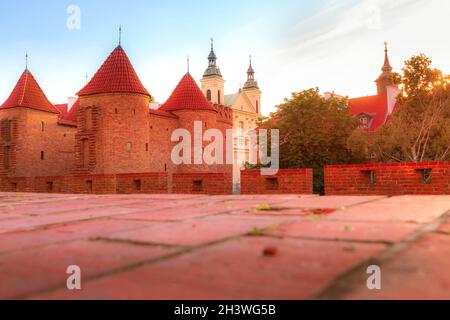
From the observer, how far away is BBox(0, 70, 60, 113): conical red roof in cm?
3306

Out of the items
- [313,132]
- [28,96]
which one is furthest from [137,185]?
[28,96]

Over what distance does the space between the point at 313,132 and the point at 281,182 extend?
2252 centimetres

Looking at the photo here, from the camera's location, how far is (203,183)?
10.8 meters

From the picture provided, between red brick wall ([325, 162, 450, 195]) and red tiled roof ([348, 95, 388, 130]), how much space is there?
128 feet

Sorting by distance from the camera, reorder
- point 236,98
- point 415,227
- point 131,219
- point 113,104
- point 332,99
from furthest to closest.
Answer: point 236,98 < point 332,99 < point 113,104 < point 131,219 < point 415,227

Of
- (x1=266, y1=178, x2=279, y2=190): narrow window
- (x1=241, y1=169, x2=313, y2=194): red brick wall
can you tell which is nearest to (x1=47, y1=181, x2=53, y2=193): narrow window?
(x1=241, y1=169, x2=313, y2=194): red brick wall

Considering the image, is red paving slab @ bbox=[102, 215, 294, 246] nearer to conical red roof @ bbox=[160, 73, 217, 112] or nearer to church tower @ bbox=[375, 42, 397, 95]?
conical red roof @ bbox=[160, 73, 217, 112]

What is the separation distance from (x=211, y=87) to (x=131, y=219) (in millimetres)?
71969

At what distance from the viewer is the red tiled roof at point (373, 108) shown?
4662cm

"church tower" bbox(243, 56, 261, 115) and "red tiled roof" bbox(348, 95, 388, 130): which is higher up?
"church tower" bbox(243, 56, 261, 115)

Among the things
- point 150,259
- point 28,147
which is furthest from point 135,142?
point 150,259

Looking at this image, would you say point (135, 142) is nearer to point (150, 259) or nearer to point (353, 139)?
point (353, 139)

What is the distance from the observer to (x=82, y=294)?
1.51 metres

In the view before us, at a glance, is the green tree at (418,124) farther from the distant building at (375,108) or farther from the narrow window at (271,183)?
the narrow window at (271,183)
